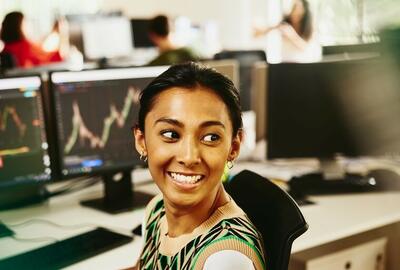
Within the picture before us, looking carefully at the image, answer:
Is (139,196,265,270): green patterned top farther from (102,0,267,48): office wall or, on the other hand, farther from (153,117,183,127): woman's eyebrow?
(102,0,267,48): office wall

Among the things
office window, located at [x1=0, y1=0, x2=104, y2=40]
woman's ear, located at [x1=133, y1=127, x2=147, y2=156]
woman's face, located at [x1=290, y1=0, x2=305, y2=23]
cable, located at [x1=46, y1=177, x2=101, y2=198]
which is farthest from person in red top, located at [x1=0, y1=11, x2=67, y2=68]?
woman's ear, located at [x1=133, y1=127, x2=147, y2=156]

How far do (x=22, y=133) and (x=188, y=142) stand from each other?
2.90 feet

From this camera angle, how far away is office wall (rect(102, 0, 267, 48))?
6.93 meters

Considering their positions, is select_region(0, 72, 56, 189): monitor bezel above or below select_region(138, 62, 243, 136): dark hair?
below

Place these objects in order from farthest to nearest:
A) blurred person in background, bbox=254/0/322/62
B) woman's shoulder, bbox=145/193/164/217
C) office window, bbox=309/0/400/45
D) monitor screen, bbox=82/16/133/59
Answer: office window, bbox=309/0/400/45 → blurred person in background, bbox=254/0/322/62 → monitor screen, bbox=82/16/133/59 → woman's shoulder, bbox=145/193/164/217

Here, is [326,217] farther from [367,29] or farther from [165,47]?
[367,29]

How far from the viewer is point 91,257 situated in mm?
1444

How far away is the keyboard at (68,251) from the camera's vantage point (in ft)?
4.58

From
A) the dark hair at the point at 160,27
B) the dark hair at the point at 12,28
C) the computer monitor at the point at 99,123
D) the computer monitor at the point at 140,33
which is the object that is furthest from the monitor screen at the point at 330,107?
the computer monitor at the point at 140,33

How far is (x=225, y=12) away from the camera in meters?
7.21

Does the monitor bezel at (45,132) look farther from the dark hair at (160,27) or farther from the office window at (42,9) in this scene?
the office window at (42,9)

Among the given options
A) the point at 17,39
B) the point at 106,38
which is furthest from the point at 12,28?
the point at 106,38

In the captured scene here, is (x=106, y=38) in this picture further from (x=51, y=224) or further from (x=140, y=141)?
(x=140, y=141)

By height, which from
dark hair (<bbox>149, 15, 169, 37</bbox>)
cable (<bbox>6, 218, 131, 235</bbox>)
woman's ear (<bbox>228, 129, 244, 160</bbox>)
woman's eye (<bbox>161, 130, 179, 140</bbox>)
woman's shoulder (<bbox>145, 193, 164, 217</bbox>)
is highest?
dark hair (<bbox>149, 15, 169, 37</bbox>)
